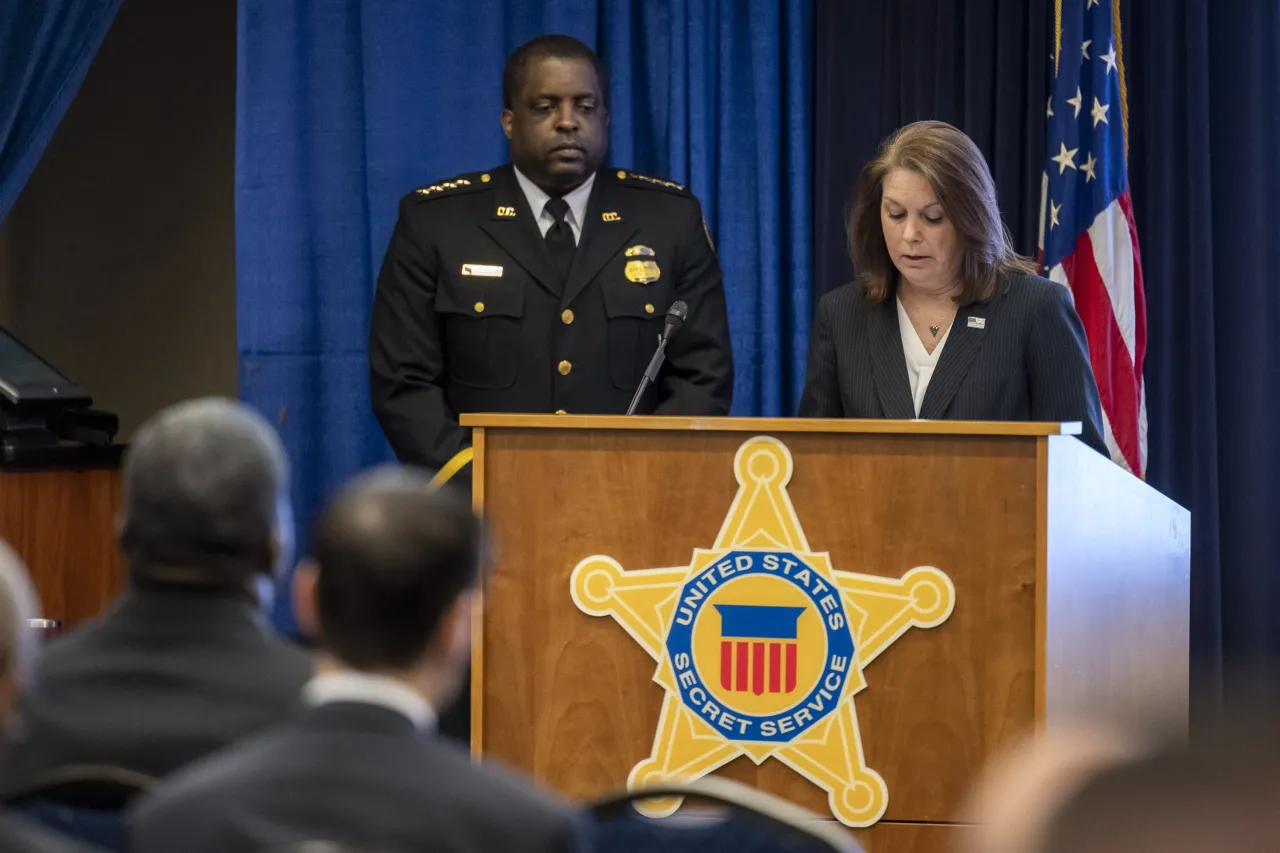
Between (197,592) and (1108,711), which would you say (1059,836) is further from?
(1108,711)

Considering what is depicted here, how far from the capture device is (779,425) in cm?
→ 292

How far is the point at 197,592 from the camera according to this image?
2143 millimetres

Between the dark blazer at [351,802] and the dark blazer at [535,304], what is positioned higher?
the dark blazer at [535,304]

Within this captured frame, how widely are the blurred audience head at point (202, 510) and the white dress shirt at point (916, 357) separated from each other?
1834mm

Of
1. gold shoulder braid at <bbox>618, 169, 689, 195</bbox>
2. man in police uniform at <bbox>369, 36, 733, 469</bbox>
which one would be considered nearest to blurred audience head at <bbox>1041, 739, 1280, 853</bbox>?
man in police uniform at <bbox>369, 36, 733, 469</bbox>

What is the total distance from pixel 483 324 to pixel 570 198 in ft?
1.45

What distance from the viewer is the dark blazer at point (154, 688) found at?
200 cm

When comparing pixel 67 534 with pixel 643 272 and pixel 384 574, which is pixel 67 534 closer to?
pixel 643 272

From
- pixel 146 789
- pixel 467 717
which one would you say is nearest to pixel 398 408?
pixel 467 717

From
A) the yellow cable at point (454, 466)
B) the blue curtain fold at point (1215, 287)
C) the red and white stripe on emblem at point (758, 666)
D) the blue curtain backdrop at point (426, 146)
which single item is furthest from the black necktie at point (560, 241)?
the red and white stripe on emblem at point (758, 666)

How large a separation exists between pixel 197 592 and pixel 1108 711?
1819 millimetres

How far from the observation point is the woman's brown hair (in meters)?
3.71

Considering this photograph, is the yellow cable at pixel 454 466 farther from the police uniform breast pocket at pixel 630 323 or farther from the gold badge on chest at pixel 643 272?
the gold badge on chest at pixel 643 272

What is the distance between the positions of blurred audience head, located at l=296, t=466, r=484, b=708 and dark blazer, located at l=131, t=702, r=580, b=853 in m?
0.11
